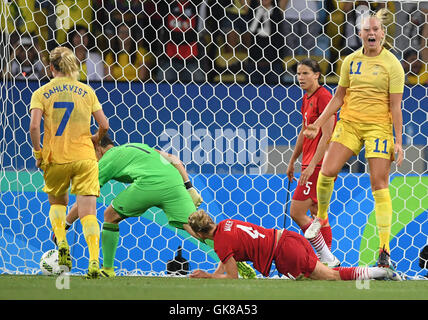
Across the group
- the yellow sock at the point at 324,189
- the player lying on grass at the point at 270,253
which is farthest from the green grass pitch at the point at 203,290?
the yellow sock at the point at 324,189

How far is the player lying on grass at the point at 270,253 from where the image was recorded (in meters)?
4.52

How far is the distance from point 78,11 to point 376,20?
8.69 feet

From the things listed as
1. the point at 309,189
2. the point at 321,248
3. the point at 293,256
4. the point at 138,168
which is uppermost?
the point at 138,168

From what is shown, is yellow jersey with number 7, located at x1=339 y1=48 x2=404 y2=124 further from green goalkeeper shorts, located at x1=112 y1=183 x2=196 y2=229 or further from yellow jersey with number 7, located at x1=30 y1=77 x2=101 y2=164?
yellow jersey with number 7, located at x1=30 y1=77 x2=101 y2=164

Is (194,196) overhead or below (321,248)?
overhead

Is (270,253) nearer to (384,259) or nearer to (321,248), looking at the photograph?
(384,259)

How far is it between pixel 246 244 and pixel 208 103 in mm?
2108

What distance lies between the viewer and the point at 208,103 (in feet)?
21.1

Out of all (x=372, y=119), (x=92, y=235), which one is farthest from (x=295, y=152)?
(x=92, y=235)

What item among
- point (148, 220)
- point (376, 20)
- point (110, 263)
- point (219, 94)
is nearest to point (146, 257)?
point (148, 220)

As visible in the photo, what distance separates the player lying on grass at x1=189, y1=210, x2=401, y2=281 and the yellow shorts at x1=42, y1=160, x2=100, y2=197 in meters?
0.66

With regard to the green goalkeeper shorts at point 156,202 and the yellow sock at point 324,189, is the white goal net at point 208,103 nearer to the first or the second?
the green goalkeeper shorts at point 156,202

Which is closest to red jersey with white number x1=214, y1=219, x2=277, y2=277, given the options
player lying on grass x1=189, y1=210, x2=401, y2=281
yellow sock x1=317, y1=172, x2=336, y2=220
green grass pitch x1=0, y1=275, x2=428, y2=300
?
player lying on grass x1=189, y1=210, x2=401, y2=281

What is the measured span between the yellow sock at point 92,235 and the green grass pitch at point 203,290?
180 millimetres
